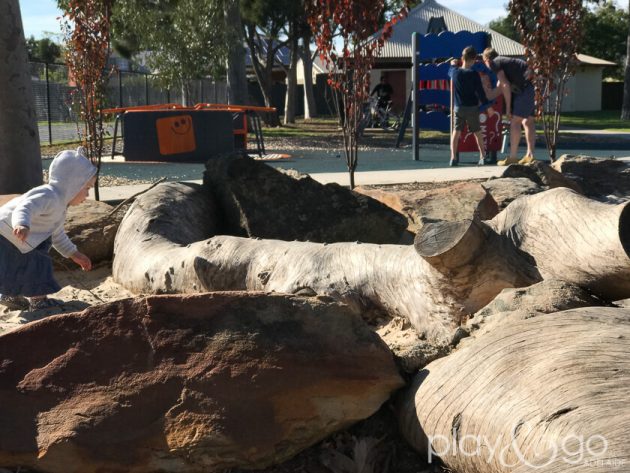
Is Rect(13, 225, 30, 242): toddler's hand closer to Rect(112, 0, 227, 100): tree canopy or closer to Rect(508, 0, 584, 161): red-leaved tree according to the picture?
Rect(508, 0, 584, 161): red-leaved tree

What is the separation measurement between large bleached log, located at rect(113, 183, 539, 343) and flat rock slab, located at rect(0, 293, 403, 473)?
56cm

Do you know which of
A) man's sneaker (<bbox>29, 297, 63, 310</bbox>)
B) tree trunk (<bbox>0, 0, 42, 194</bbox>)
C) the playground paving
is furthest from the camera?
the playground paving

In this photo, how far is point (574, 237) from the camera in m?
3.82

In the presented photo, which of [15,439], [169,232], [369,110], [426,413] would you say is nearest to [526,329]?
[426,413]

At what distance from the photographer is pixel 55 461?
2984 mm

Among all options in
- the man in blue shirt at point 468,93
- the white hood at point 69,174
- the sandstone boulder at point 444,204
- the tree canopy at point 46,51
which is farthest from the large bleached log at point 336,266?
the tree canopy at point 46,51

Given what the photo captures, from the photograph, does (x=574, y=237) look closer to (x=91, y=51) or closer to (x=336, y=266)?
(x=336, y=266)

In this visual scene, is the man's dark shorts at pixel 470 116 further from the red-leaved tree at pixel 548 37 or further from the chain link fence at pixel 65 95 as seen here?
the chain link fence at pixel 65 95

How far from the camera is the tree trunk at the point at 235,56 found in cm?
2480

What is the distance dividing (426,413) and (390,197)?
3.97m

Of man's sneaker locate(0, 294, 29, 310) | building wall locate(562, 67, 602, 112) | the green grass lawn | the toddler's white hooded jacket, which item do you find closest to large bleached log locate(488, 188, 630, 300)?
the toddler's white hooded jacket

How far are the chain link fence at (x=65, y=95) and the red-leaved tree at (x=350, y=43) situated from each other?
33.4ft

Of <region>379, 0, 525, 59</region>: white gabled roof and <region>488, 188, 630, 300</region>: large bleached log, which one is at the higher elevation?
<region>379, 0, 525, 59</region>: white gabled roof

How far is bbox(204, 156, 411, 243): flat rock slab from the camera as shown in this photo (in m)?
6.30
